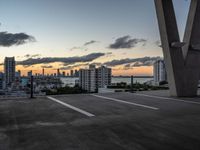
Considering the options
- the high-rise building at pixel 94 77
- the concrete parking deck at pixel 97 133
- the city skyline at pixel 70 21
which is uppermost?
the city skyline at pixel 70 21

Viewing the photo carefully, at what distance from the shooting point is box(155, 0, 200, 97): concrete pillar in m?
7.43

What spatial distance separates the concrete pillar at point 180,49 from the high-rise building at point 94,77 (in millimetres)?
23927

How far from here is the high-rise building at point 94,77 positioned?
33.5m

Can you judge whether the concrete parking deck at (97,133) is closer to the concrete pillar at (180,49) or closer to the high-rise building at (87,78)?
the concrete pillar at (180,49)

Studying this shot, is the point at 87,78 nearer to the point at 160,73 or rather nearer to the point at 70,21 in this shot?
the point at 160,73

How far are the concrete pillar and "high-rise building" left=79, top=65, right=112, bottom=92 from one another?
942 inches

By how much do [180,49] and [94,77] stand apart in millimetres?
27830

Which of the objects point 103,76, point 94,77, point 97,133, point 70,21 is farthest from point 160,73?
point 97,133

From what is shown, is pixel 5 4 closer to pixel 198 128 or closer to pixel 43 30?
pixel 43 30

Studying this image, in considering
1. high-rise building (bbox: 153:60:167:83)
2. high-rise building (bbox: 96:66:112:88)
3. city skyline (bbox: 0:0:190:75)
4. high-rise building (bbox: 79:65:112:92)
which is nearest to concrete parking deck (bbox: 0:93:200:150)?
city skyline (bbox: 0:0:190:75)

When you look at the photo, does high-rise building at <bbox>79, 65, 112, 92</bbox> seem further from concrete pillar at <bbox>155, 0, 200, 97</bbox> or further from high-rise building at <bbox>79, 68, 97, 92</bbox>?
concrete pillar at <bbox>155, 0, 200, 97</bbox>

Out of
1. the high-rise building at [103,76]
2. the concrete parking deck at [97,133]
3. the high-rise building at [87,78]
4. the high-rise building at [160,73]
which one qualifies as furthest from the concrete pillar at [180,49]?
the high-rise building at [87,78]

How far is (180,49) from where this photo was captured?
7.69m

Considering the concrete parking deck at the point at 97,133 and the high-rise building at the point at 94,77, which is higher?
the high-rise building at the point at 94,77
